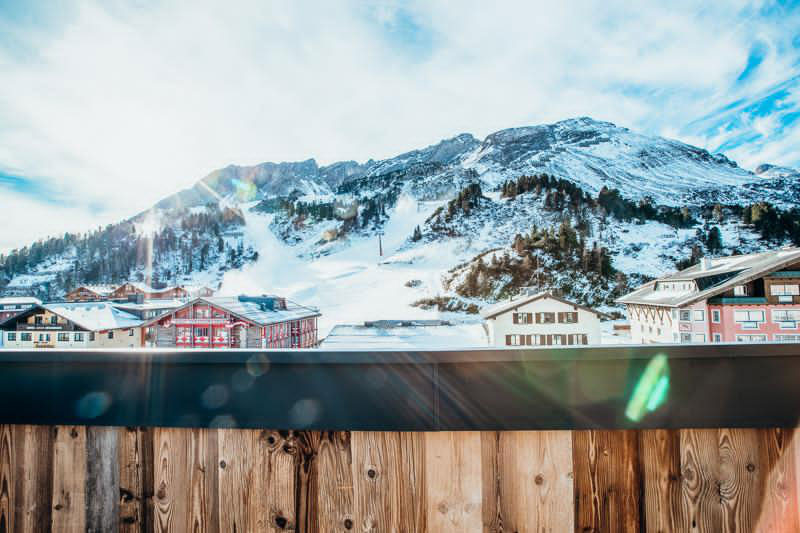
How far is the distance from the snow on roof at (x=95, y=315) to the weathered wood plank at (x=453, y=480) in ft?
26.5

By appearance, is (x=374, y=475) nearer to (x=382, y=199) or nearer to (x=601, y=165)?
(x=382, y=199)

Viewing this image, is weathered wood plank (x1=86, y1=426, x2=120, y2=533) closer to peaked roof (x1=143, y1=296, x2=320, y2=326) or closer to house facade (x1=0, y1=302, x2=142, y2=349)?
peaked roof (x1=143, y1=296, x2=320, y2=326)

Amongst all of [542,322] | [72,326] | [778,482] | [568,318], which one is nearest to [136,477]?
[778,482]

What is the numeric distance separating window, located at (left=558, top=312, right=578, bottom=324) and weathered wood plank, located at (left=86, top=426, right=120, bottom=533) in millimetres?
6768

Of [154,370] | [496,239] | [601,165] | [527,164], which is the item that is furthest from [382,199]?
[154,370]

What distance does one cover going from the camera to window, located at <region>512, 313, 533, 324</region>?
6594 millimetres

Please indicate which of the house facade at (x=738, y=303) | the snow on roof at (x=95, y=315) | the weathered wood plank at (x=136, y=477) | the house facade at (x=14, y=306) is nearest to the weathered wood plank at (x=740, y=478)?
the weathered wood plank at (x=136, y=477)

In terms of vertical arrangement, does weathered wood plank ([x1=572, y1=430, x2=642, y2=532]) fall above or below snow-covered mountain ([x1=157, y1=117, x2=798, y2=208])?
below

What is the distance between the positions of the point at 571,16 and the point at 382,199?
98.0 ft

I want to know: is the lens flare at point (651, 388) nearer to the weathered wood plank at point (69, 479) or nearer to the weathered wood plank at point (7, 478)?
the weathered wood plank at point (69, 479)

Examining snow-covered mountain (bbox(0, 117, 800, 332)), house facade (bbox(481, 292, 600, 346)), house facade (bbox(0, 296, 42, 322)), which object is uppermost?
snow-covered mountain (bbox(0, 117, 800, 332))

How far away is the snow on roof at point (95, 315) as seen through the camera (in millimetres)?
6770

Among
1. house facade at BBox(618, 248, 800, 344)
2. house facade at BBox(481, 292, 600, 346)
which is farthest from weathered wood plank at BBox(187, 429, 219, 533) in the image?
house facade at BBox(481, 292, 600, 346)

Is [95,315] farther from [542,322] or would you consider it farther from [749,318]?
[749,318]
